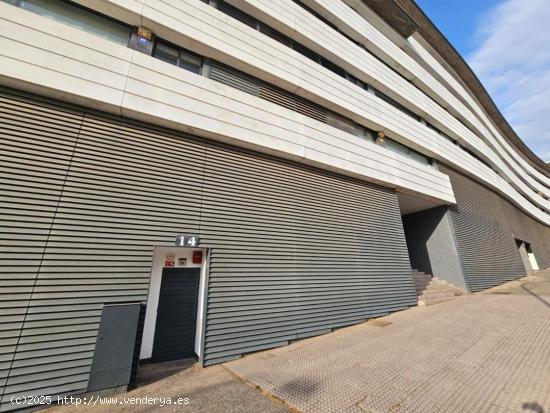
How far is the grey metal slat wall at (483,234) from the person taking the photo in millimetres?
12086

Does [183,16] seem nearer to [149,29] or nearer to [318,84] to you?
[149,29]

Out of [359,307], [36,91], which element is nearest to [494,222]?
[359,307]

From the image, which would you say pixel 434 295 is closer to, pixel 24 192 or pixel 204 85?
pixel 204 85

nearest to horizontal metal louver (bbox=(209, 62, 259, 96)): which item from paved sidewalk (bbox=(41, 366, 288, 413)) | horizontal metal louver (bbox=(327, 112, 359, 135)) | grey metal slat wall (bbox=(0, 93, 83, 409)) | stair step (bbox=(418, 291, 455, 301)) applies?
horizontal metal louver (bbox=(327, 112, 359, 135))

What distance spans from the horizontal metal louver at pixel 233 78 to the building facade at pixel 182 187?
57mm

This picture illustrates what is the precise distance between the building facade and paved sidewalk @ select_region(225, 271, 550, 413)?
3.56 ft

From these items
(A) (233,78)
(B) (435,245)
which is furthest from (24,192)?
(B) (435,245)

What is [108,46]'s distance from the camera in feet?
16.1

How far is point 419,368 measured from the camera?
3.87 meters

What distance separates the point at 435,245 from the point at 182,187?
1318cm

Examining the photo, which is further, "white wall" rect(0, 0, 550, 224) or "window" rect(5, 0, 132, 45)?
"window" rect(5, 0, 132, 45)

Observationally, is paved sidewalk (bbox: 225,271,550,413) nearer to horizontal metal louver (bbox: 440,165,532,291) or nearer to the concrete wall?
the concrete wall

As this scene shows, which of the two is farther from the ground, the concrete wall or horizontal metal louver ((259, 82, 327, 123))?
horizontal metal louver ((259, 82, 327, 123))

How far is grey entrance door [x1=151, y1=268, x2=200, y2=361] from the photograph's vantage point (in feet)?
16.9
